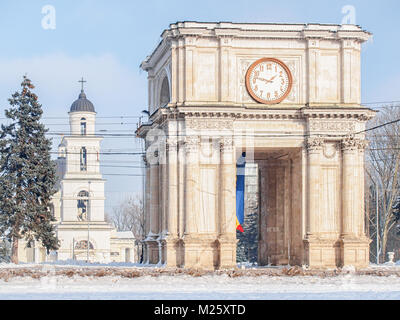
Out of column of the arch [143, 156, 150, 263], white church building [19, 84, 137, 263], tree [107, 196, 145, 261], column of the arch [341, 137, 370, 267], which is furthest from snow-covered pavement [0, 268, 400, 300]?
tree [107, 196, 145, 261]

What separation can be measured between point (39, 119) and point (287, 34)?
18.5 m

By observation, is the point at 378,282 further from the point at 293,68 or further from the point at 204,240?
the point at 293,68

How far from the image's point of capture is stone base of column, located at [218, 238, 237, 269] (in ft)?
156

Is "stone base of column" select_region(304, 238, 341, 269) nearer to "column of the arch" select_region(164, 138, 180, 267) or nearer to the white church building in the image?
"column of the arch" select_region(164, 138, 180, 267)

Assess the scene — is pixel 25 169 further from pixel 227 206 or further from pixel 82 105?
pixel 82 105

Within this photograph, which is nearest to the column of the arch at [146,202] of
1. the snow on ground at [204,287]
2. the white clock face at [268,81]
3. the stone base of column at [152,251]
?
the stone base of column at [152,251]

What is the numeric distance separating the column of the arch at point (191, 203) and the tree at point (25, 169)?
14568mm

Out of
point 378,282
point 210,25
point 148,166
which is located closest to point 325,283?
point 378,282

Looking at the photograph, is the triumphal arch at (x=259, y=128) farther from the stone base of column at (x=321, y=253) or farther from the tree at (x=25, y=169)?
the tree at (x=25, y=169)

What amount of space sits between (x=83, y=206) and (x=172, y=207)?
229ft

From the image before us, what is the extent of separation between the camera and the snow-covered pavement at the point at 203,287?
30.1 m

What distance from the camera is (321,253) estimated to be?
4834 centimetres

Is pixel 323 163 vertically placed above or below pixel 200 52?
below

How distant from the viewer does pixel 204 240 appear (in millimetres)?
47750
